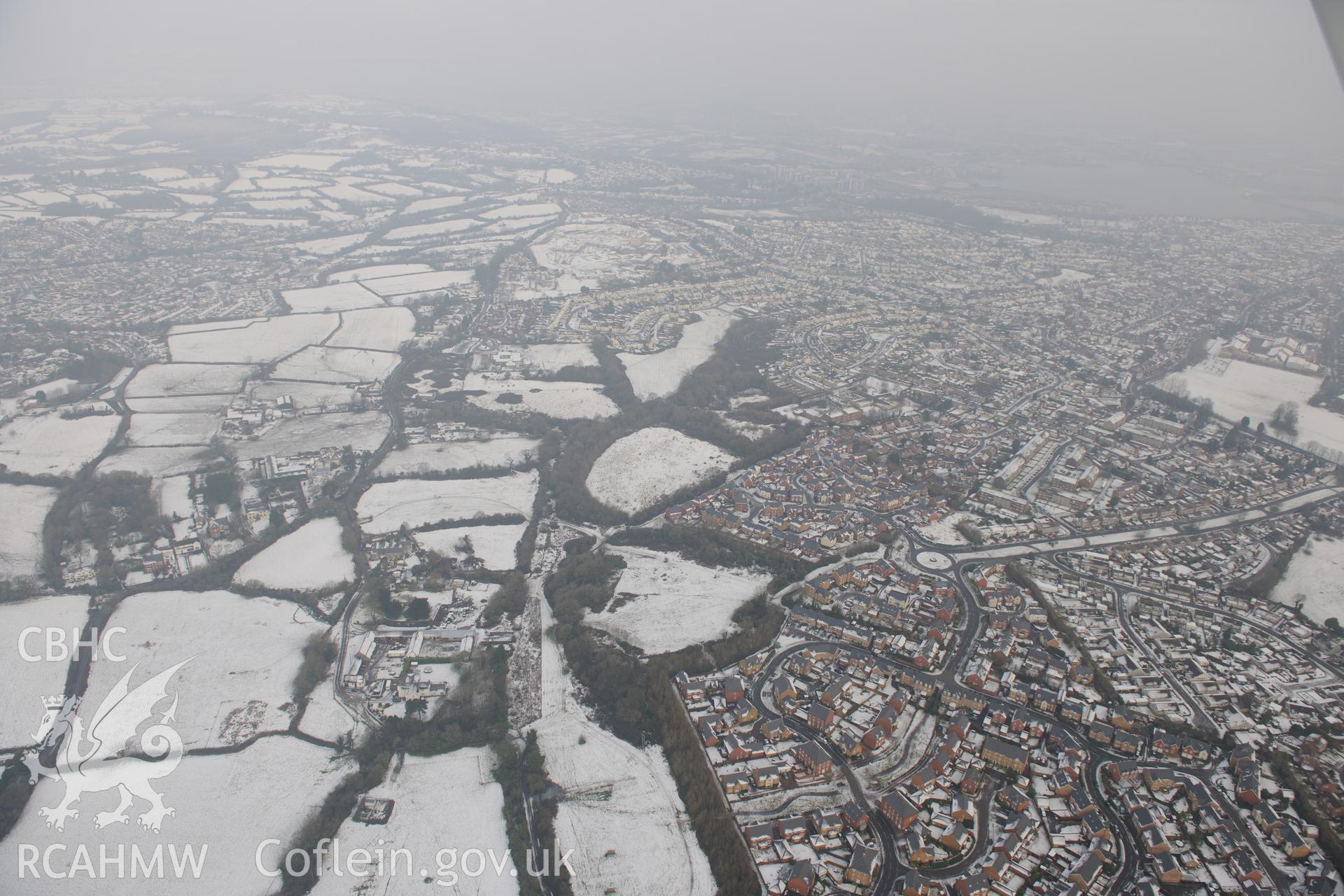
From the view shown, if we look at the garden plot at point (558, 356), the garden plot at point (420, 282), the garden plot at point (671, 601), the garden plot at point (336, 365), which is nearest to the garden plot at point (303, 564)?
the garden plot at point (671, 601)

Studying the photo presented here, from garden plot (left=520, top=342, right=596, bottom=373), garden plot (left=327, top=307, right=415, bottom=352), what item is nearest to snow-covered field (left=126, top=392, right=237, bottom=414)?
garden plot (left=327, top=307, right=415, bottom=352)

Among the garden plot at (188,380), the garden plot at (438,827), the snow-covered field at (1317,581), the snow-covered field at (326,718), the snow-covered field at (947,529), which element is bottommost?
the garden plot at (188,380)

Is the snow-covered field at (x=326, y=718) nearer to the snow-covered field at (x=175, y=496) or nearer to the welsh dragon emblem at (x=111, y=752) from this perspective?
the welsh dragon emblem at (x=111, y=752)

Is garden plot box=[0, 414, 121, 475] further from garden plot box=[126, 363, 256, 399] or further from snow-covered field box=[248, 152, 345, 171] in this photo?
snow-covered field box=[248, 152, 345, 171]

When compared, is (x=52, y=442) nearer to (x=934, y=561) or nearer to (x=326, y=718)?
(x=326, y=718)

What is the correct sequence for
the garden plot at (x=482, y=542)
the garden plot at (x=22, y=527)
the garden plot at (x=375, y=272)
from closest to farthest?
the garden plot at (x=22, y=527) < the garden plot at (x=482, y=542) < the garden plot at (x=375, y=272)

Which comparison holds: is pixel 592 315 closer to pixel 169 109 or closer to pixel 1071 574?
pixel 1071 574
